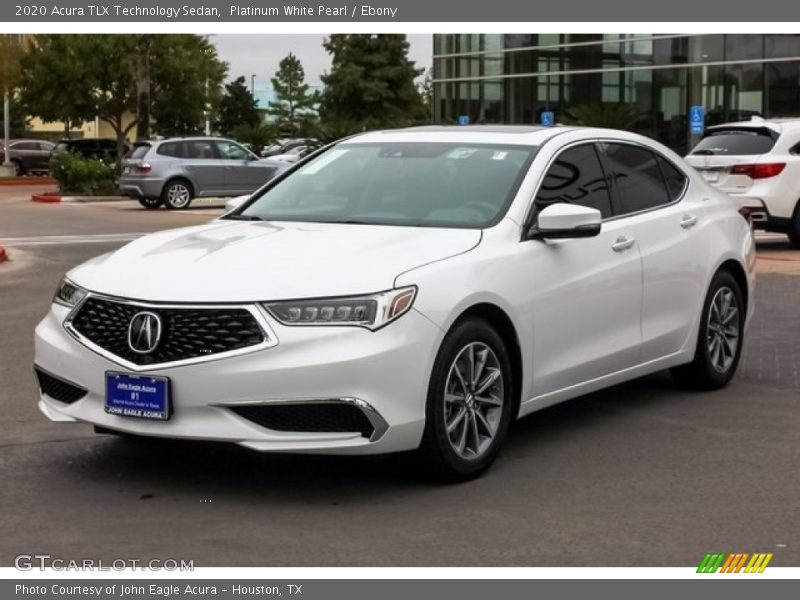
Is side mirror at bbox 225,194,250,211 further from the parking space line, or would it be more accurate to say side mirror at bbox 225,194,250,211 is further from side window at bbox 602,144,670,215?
the parking space line

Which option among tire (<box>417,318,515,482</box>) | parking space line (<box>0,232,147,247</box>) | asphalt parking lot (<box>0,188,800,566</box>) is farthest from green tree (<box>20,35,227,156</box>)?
tire (<box>417,318,515,482</box>)

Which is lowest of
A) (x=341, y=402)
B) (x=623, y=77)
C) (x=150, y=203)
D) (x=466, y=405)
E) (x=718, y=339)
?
(x=150, y=203)

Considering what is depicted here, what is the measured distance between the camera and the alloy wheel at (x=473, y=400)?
6.13 m

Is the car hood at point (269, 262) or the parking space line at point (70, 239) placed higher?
the car hood at point (269, 262)

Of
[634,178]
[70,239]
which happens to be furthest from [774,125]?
[634,178]

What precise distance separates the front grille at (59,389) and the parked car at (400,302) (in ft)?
0.05

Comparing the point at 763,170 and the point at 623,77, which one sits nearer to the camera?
the point at 763,170

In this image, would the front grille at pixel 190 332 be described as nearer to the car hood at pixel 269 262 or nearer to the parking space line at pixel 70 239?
the car hood at pixel 269 262

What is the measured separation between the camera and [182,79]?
54.6 m

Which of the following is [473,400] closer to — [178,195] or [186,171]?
[178,195]

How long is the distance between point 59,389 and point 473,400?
74.4 inches

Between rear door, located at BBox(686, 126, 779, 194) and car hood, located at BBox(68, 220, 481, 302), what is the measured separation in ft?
39.7

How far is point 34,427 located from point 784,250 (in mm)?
13481

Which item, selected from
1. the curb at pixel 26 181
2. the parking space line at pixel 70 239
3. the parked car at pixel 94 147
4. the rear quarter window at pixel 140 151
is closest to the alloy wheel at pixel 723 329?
the parking space line at pixel 70 239
